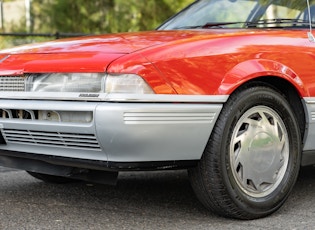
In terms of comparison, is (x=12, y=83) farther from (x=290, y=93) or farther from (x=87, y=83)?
(x=290, y=93)

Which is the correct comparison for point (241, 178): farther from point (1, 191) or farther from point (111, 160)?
point (1, 191)

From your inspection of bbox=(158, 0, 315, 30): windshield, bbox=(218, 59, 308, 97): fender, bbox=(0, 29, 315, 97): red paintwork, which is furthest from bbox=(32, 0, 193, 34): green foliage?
bbox=(218, 59, 308, 97): fender

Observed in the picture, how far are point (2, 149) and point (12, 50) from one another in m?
0.68

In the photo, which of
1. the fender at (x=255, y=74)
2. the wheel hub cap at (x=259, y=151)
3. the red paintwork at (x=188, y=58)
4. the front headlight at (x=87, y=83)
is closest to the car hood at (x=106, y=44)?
the red paintwork at (x=188, y=58)

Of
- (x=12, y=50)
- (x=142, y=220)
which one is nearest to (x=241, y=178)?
(x=142, y=220)

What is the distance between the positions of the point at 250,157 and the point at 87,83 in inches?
43.2

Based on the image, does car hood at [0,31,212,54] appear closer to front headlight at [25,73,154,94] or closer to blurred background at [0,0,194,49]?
front headlight at [25,73,154,94]

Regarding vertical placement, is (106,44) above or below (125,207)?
above

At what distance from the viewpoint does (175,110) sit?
3451 millimetres

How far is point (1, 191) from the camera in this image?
15.3 feet

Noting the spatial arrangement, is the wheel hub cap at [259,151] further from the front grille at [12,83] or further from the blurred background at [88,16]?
the blurred background at [88,16]

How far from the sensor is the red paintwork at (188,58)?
137 inches

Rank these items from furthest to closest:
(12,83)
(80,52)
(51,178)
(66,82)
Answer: (51,178), (12,83), (80,52), (66,82)

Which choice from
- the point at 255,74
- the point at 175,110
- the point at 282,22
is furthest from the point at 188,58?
the point at 282,22
